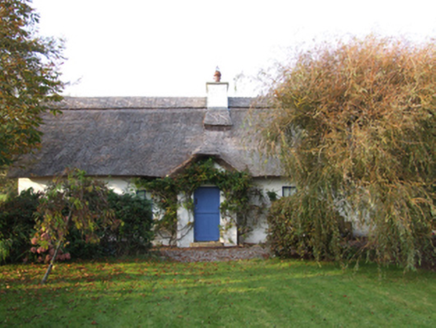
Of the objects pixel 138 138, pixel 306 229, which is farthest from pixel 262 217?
pixel 138 138

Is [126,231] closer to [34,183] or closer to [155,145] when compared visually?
[155,145]

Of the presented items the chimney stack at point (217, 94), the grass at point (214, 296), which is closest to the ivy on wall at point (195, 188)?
the grass at point (214, 296)

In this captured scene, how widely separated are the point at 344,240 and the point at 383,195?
105 inches

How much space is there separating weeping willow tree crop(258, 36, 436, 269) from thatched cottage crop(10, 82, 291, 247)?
124 inches

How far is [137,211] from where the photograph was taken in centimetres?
950

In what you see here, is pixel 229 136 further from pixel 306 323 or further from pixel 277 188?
pixel 306 323

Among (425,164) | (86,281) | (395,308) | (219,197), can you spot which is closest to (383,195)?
(425,164)

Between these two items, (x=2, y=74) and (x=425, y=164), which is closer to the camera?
(x=425, y=164)

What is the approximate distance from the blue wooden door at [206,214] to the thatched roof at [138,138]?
1208 mm

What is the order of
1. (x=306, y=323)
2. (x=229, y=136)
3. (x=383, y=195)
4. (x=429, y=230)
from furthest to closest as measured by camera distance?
(x=229, y=136), (x=429, y=230), (x=383, y=195), (x=306, y=323)

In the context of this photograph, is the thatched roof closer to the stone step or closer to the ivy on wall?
the ivy on wall

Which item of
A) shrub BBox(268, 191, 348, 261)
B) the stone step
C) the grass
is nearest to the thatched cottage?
the stone step

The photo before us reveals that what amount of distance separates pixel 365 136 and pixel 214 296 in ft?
12.5

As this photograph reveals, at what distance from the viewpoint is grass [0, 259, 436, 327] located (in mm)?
5227
